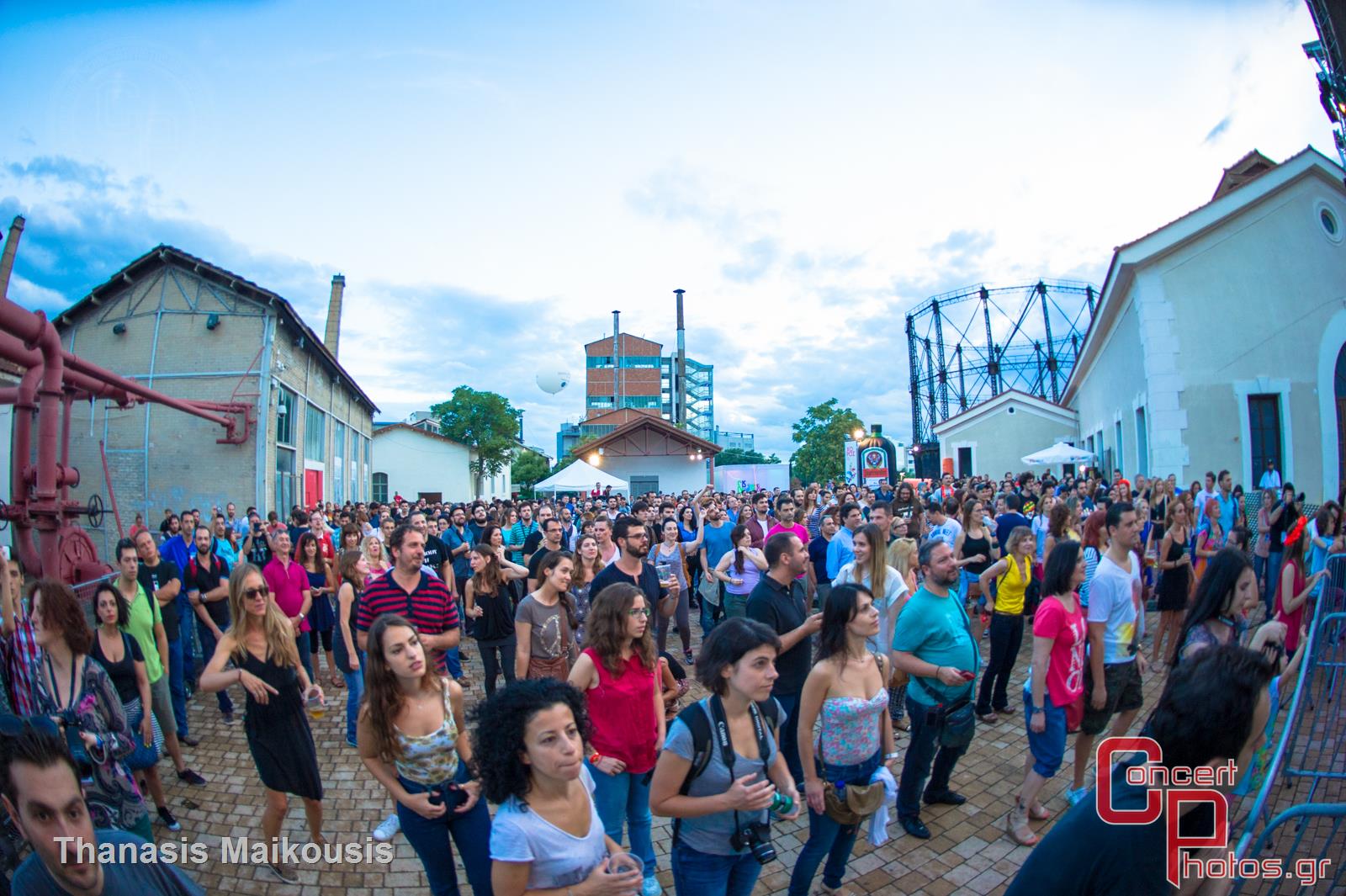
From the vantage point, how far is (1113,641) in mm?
4328

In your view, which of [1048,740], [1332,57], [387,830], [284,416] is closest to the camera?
[1048,740]

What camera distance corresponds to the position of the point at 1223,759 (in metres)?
1.87

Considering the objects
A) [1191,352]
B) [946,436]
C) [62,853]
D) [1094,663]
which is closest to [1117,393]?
[1191,352]

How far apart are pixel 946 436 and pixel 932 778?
1167 inches

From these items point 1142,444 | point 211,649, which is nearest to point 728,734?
point 211,649

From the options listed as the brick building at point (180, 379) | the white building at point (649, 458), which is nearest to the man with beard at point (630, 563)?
the brick building at point (180, 379)

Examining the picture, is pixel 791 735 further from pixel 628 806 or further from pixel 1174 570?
pixel 1174 570

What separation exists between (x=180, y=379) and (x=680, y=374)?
49.6 m

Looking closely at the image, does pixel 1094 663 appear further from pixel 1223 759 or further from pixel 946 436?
pixel 946 436

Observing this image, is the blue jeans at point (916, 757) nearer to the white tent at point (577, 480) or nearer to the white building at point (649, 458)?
the white tent at point (577, 480)

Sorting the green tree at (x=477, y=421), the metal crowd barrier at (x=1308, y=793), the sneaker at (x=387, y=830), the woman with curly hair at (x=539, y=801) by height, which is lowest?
the sneaker at (x=387, y=830)

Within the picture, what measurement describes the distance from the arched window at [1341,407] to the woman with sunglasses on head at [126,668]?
20175mm

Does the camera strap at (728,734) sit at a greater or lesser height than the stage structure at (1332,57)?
lesser

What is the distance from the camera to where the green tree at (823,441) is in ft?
127
